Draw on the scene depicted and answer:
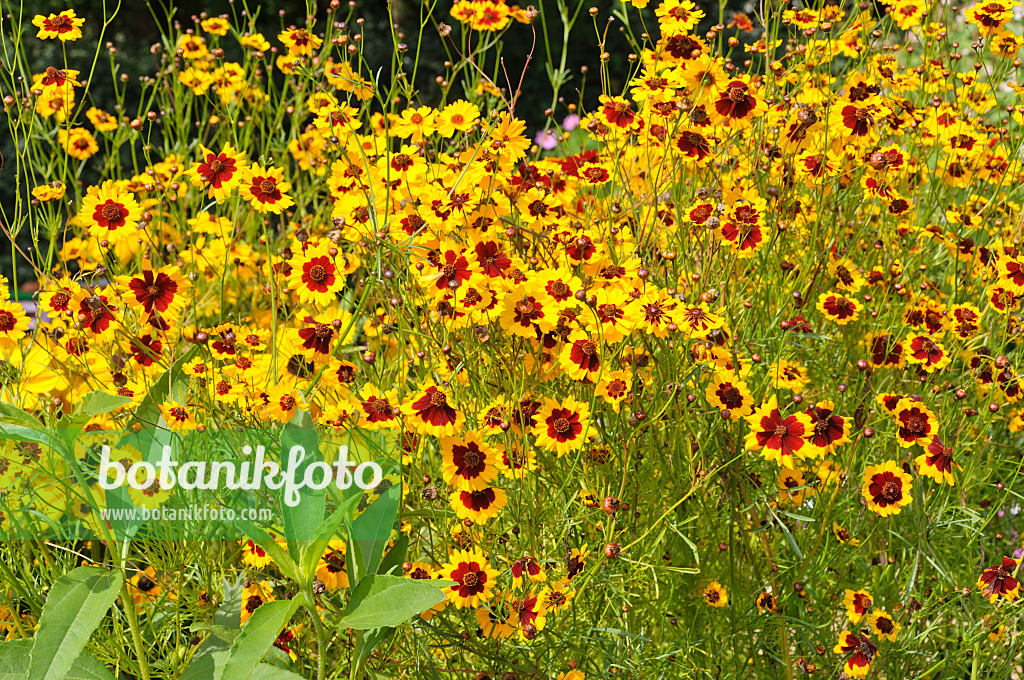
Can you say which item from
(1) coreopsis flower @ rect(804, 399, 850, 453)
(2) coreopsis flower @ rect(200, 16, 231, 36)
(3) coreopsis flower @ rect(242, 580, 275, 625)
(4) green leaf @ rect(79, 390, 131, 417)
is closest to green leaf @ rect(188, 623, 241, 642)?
(3) coreopsis flower @ rect(242, 580, 275, 625)

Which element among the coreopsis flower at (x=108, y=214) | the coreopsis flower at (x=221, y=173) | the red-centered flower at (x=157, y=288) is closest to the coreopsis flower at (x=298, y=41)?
the coreopsis flower at (x=221, y=173)

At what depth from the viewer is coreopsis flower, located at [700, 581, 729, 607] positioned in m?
1.35

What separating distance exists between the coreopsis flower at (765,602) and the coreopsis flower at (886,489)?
0.71ft

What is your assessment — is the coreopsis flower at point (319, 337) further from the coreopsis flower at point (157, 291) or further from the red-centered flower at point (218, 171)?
the red-centered flower at point (218, 171)

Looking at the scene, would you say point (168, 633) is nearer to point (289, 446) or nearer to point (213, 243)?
point (289, 446)

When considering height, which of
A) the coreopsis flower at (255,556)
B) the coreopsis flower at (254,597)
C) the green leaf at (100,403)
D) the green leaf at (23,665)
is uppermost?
the green leaf at (100,403)

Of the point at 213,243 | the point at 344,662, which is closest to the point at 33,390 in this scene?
the point at 213,243

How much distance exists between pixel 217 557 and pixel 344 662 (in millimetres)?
409

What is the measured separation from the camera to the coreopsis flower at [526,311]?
1194 mm

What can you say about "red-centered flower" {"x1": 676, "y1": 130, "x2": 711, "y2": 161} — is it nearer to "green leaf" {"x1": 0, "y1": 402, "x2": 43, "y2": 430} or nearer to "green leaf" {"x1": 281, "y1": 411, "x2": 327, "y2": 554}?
"green leaf" {"x1": 281, "y1": 411, "x2": 327, "y2": 554}

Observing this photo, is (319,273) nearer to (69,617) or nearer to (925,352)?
(69,617)

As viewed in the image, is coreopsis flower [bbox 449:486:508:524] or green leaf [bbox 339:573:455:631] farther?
coreopsis flower [bbox 449:486:508:524]

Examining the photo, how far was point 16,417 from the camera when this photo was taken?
114 cm

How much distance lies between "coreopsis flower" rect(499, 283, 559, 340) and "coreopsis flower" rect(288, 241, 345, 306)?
0.91 ft
